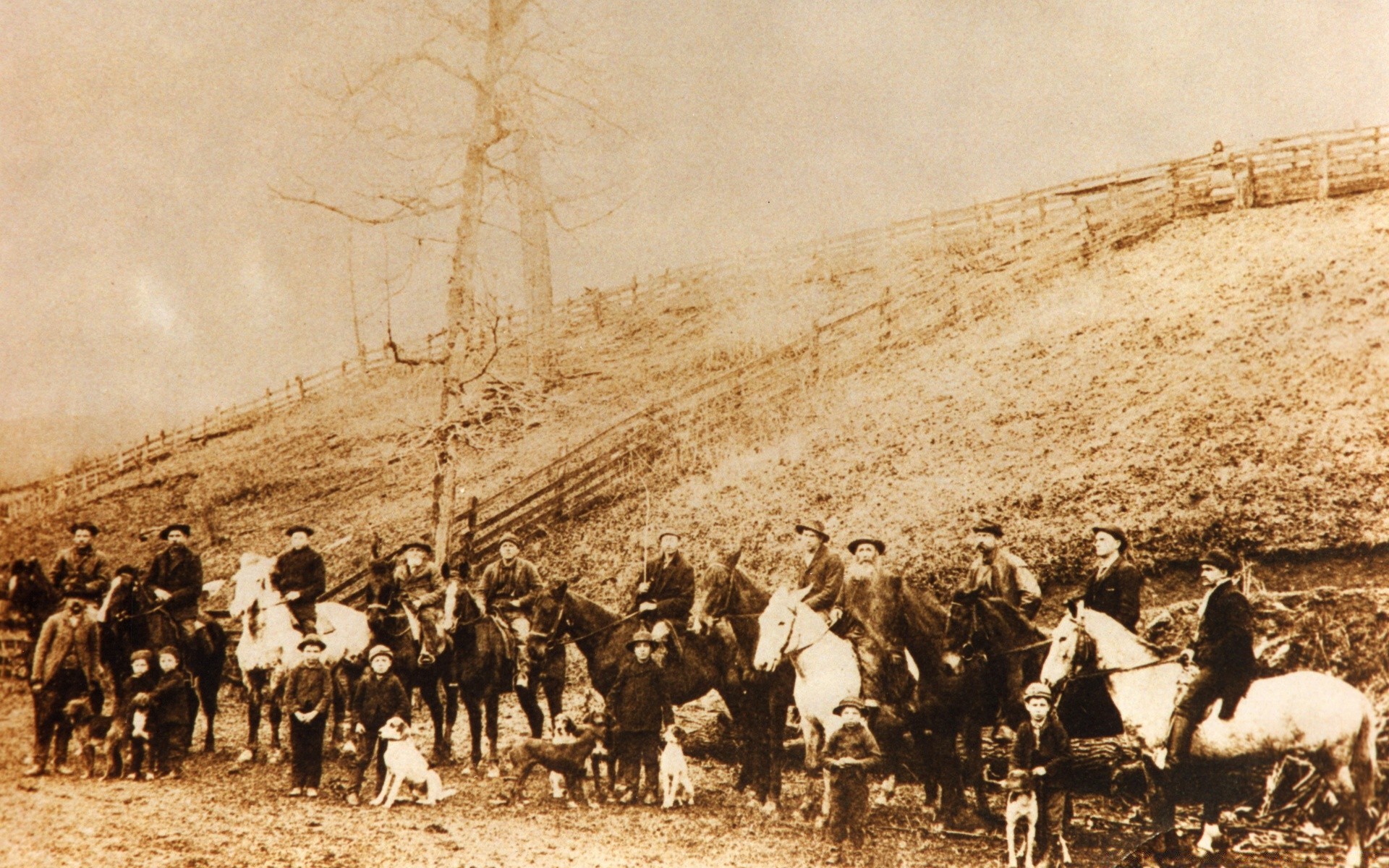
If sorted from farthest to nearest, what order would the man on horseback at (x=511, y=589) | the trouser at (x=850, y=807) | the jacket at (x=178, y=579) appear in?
1. the jacket at (x=178, y=579)
2. the man on horseback at (x=511, y=589)
3. the trouser at (x=850, y=807)

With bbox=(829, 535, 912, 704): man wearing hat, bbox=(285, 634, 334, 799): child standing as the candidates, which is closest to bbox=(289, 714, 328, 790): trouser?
bbox=(285, 634, 334, 799): child standing

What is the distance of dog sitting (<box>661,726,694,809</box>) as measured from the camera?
634cm

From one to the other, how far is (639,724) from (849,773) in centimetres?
138

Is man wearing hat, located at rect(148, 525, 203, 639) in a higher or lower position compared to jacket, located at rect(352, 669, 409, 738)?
higher

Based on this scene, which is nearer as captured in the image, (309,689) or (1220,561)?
(1220,561)

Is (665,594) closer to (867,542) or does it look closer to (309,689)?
(867,542)

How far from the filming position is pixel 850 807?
588cm

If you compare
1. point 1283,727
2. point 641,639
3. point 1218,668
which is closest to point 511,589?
point 641,639

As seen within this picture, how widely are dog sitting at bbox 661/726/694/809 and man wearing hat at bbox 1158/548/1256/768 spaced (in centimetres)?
277

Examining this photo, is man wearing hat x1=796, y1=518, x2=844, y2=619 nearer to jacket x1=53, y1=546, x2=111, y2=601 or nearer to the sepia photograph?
the sepia photograph

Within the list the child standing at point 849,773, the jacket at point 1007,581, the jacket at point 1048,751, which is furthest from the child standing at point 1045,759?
the child standing at point 849,773

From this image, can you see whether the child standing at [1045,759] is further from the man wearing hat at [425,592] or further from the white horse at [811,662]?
the man wearing hat at [425,592]

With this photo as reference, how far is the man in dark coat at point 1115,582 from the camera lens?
5.78 m

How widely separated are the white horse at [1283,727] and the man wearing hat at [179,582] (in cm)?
630
